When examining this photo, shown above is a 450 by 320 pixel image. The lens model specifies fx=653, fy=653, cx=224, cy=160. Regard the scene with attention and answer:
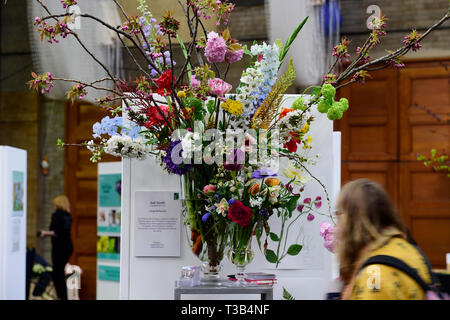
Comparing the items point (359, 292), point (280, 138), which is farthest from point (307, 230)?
point (359, 292)

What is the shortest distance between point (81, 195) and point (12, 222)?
316 centimetres

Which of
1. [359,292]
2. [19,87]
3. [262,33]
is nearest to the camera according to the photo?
[359,292]

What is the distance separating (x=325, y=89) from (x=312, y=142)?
1.84 ft

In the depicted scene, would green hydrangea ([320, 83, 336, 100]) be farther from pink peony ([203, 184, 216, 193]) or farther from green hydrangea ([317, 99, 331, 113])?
pink peony ([203, 184, 216, 193])

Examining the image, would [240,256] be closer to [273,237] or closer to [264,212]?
[264,212]

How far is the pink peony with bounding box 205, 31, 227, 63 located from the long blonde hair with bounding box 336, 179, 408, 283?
633 mm

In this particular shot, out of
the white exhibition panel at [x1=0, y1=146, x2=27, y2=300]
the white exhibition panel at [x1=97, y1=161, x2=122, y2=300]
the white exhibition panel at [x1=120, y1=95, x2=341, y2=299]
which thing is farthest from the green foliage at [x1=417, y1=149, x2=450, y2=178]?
the white exhibition panel at [x1=0, y1=146, x2=27, y2=300]

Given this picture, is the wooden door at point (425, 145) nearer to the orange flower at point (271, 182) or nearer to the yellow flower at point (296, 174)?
the yellow flower at point (296, 174)

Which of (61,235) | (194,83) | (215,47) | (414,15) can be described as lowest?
(61,235)

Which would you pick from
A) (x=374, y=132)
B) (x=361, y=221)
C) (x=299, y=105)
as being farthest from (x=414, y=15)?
(x=361, y=221)

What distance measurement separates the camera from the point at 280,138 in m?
2.33

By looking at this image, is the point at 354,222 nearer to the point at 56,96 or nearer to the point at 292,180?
the point at 292,180

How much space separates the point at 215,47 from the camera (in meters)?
2.09

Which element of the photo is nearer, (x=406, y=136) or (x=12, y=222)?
(x=12, y=222)
